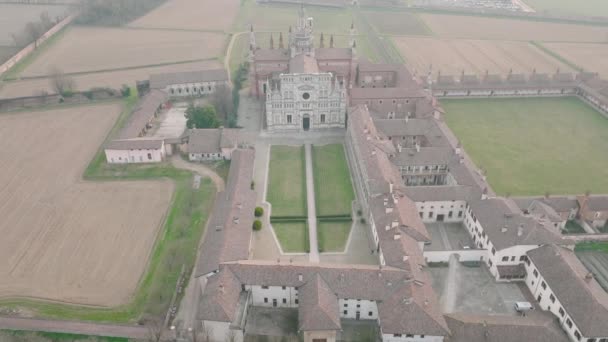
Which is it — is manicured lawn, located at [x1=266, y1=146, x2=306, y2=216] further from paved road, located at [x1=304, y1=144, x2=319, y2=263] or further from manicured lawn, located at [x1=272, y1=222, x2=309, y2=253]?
manicured lawn, located at [x1=272, y1=222, x2=309, y2=253]

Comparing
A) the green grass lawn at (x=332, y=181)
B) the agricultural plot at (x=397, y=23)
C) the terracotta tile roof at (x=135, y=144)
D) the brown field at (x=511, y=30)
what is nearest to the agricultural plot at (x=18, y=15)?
the terracotta tile roof at (x=135, y=144)

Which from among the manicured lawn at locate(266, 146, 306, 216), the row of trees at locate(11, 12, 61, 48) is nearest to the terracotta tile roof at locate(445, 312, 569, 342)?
the manicured lawn at locate(266, 146, 306, 216)

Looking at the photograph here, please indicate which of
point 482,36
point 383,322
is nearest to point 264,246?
point 383,322

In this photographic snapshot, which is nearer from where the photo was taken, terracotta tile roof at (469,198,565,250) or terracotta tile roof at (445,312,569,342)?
terracotta tile roof at (445,312,569,342)

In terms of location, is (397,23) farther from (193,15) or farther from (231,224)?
(231,224)

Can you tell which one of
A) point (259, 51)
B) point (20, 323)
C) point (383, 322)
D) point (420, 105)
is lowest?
point (20, 323)

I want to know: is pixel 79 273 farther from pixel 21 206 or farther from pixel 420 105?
pixel 420 105
